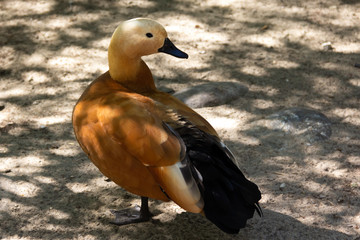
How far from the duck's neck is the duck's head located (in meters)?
0.04

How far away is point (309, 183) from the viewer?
3.73m

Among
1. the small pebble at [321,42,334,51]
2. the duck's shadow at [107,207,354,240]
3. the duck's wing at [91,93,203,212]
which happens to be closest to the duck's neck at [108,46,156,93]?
the duck's wing at [91,93,203,212]

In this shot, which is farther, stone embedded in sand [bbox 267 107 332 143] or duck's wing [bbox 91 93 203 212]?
stone embedded in sand [bbox 267 107 332 143]

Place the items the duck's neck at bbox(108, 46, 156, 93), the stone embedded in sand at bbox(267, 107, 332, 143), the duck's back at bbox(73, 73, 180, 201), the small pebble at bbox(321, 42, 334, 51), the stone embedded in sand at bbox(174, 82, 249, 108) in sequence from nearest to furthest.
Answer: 1. the duck's back at bbox(73, 73, 180, 201)
2. the duck's neck at bbox(108, 46, 156, 93)
3. the stone embedded in sand at bbox(267, 107, 332, 143)
4. the stone embedded in sand at bbox(174, 82, 249, 108)
5. the small pebble at bbox(321, 42, 334, 51)

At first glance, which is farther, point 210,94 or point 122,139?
point 210,94

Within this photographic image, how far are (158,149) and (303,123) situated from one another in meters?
1.74

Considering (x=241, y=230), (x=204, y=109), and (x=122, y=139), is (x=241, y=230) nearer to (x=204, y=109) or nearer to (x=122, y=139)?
(x=122, y=139)

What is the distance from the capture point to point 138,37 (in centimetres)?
324

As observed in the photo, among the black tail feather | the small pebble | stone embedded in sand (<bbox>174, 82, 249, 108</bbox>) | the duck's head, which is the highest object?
the duck's head

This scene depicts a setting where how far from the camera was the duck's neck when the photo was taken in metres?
3.34

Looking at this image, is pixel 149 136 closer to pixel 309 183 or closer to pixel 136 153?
pixel 136 153

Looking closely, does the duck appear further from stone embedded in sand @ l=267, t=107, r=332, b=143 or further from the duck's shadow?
stone embedded in sand @ l=267, t=107, r=332, b=143

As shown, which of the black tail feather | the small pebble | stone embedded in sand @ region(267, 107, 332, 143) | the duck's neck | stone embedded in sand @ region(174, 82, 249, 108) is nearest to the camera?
the black tail feather

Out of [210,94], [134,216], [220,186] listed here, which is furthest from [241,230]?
[210,94]
